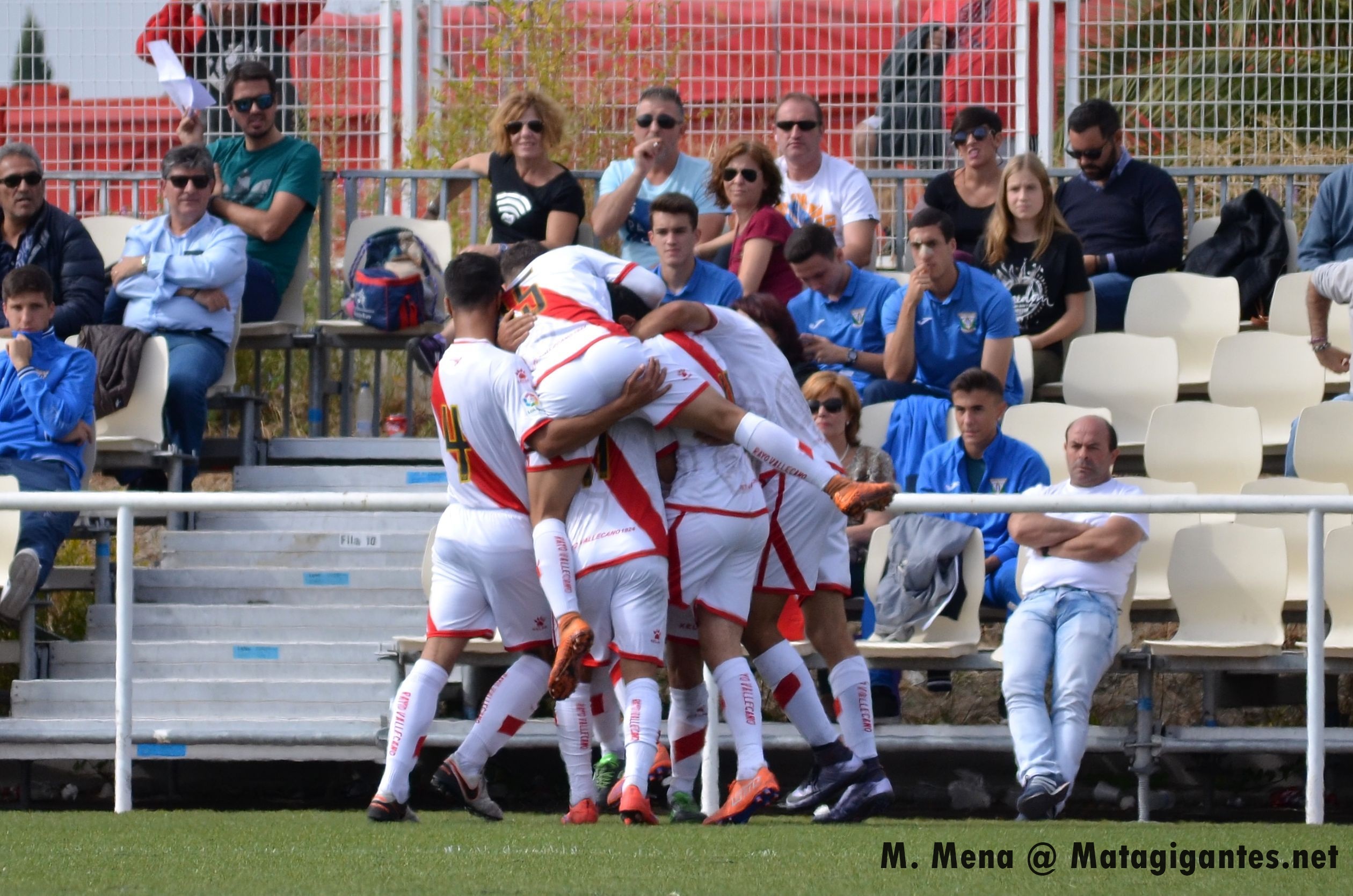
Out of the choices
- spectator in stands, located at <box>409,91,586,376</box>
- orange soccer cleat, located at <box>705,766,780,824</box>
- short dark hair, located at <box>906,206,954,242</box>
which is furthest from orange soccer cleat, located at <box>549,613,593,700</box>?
spectator in stands, located at <box>409,91,586,376</box>

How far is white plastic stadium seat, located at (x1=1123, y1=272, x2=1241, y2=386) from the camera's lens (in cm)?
963

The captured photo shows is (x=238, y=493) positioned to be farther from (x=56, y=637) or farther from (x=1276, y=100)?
(x=1276, y=100)

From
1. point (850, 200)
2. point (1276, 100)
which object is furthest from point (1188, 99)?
point (850, 200)

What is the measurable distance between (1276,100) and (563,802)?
6.41 meters

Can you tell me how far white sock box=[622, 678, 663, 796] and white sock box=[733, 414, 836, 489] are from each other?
766 mm

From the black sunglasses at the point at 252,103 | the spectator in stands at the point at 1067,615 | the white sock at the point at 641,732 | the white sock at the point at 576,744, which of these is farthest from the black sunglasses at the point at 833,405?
the black sunglasses at the point at 252,103

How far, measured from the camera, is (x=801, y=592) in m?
6.35

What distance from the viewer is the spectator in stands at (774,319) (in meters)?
6.71

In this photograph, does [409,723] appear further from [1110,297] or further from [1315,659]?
[1110,297]

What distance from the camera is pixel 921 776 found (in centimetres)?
815

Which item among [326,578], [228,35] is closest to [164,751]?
[326,578]

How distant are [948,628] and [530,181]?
3473mm

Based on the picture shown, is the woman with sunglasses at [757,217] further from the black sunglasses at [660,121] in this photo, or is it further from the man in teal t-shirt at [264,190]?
the man in teal t-shirt at [264,190]

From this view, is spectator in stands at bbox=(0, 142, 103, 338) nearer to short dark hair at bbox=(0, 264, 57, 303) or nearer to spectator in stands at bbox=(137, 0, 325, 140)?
short dark hair at bbox=(0, 264, 57, 303)
